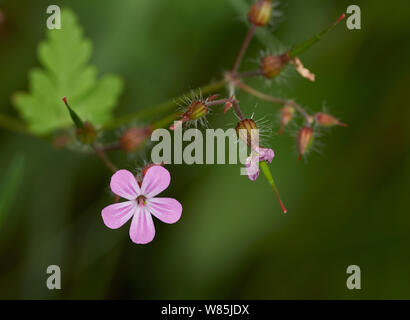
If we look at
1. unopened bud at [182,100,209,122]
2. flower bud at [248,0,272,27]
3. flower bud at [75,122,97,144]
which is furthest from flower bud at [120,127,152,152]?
flower bud at [248,0,272,27]

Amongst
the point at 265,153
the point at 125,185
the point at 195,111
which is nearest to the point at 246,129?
the point at 265,153

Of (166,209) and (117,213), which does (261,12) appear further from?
(117,213)

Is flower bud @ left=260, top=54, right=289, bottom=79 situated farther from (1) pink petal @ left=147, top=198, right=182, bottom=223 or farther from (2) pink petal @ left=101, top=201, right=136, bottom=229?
(2) pink petal @ left=101, top=201, right=136, bottom=229

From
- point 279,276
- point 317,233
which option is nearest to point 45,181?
point 279,276

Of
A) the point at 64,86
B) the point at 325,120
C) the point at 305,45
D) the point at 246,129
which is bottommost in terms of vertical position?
the point at 246,129

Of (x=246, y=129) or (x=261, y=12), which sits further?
(x=261, y=12)

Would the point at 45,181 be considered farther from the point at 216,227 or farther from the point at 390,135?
the point at 390,135
